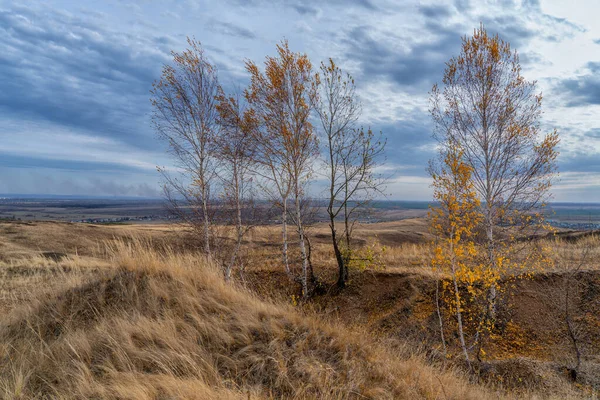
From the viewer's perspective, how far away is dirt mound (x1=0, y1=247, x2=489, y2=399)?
11.0ft

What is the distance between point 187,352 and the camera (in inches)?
150

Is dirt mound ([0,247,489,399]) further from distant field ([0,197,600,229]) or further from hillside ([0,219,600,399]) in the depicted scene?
distant field ([0,197,600,229])

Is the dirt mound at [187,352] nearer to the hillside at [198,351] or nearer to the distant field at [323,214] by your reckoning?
the hillside at [198,351]

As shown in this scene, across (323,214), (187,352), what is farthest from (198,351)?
(323,214)

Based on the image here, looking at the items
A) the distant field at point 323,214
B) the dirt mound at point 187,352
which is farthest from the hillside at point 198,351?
the distant field at point 323,214

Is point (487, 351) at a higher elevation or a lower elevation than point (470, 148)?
lower

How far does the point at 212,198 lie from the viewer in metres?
14.1

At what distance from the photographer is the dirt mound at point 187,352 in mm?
3354

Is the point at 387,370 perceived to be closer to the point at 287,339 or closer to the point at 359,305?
the point at 287,339

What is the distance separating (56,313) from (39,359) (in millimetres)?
1445

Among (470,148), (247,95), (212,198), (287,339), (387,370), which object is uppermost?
(247,95)

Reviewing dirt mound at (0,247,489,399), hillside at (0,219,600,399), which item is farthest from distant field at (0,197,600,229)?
dirt mound at (0,247,489,399)

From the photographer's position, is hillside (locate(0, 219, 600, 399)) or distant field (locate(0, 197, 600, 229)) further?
distant field (locate(0, 197, 600, 229))

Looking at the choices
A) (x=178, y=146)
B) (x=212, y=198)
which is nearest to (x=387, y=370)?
(x=212, y=198)
